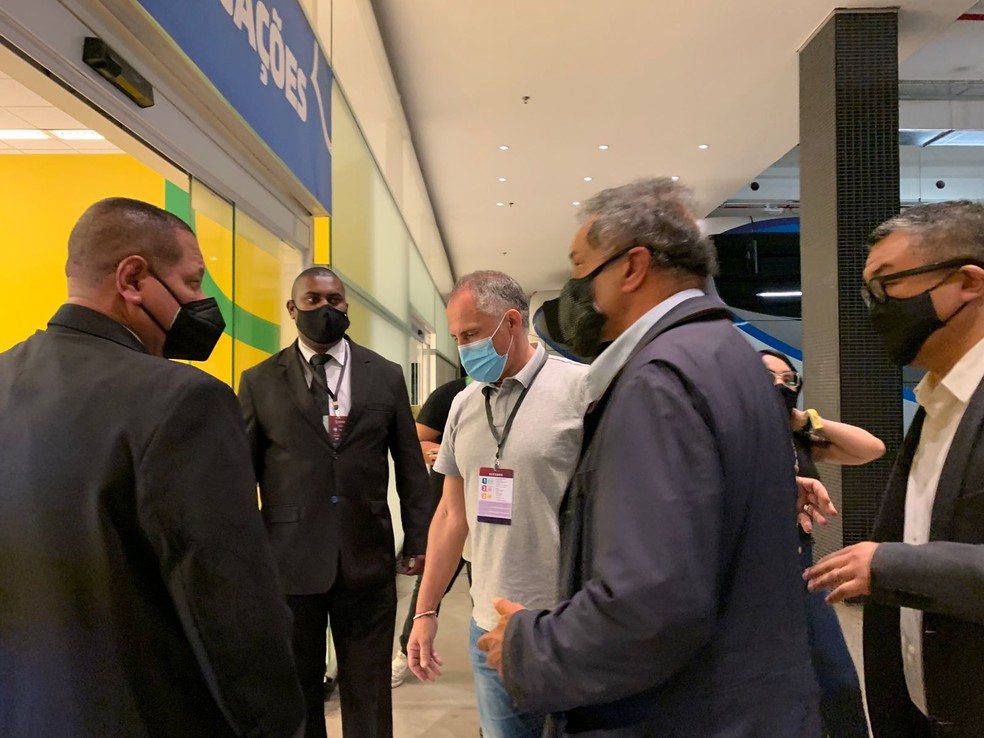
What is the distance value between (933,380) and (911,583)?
1.82 ft

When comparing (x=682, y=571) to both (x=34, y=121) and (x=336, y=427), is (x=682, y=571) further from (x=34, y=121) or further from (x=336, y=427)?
(x=34, y=121)

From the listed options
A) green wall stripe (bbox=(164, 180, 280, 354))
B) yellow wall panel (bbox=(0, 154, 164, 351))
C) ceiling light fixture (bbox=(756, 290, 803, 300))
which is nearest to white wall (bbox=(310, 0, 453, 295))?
yellow wall panel (bbox=(0, 154, 164, 351))

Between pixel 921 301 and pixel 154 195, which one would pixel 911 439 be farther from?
pixel 154 195

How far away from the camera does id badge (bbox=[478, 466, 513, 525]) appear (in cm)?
150

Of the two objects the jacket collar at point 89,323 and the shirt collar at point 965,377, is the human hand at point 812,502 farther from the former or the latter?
the jacket collar at point 89,323

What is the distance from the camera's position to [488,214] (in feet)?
34.1

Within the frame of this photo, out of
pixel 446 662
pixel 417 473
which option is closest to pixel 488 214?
pixel 446 662

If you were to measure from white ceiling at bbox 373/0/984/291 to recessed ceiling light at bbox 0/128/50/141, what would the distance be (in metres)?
2.43

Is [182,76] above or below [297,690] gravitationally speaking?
above

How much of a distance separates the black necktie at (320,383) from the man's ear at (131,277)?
1.08 m

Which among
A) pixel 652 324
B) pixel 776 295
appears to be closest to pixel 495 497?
pixel 652 324

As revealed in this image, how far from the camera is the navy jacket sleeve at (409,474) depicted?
2.23m

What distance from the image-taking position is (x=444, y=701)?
3.11 meters

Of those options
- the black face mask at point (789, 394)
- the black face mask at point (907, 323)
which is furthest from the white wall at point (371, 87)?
the black face mask at point (907, 323)
